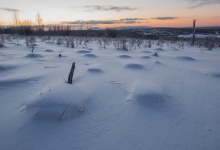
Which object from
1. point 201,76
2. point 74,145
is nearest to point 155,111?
point 74,145

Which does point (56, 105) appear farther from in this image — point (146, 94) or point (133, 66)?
point (133, 66)

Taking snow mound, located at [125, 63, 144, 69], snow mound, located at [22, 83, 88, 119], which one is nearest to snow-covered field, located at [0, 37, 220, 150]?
snow mound, located at [22, 83, 88, 119]

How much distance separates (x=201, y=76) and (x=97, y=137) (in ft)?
7.51

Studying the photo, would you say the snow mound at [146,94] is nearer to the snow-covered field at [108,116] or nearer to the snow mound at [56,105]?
the snow-covered field at [108,116]

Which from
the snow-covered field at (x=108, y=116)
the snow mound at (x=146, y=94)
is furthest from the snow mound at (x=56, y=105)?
the snow mound at (x=146, y=94)

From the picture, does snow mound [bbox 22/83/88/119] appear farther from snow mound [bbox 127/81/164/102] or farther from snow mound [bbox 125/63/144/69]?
snow mound [bbox 125/63/144/69]

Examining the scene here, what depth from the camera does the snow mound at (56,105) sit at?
122 centimetres

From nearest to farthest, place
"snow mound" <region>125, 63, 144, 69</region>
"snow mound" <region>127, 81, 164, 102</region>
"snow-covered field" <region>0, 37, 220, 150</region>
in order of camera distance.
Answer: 1. "snow-covered field" <region>0, 37, 220, 150</region>
2. "snow mound" <region>127, 81, 164, 102</region>
3. "snow mound" <region>125, 63, 144, 69</region>

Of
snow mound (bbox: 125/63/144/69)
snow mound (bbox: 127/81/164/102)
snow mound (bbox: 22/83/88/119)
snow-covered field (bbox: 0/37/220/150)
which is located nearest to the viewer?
snow-covered field (bbox: 0/37/220/150)

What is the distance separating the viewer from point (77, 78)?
7.24ft

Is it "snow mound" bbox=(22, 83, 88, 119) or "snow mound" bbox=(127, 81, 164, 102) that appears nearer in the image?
"snow mound" bbox=(22, 83, 88, 119)

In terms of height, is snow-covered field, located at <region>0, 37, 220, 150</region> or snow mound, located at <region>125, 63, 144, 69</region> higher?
snow mound, located at <region>125, 63, 144, 69</region>

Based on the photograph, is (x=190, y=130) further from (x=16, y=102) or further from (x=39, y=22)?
(x=39, y=22)

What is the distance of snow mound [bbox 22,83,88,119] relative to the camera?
47.9 inches
